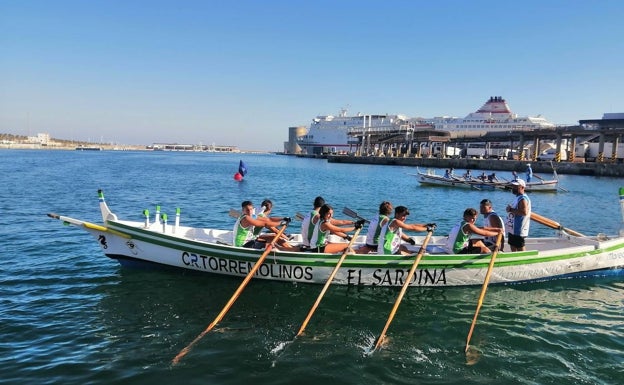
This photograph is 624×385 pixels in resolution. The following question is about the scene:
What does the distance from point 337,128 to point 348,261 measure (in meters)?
126

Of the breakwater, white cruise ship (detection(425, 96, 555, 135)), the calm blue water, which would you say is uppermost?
white cruise ship (detection(425, 96, 555, 135))

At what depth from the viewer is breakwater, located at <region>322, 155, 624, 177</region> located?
55312 mm

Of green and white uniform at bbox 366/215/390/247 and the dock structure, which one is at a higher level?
the dock structure

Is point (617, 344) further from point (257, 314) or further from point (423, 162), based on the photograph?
point (423, 162)

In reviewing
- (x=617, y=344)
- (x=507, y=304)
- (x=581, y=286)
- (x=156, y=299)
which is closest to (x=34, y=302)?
(x=156, y=299)

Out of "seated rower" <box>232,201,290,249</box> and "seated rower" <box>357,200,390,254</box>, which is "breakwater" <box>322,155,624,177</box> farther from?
"seated rower" <box>232,201,290,249</box>

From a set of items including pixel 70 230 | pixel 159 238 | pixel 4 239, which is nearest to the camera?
pixel 159 238

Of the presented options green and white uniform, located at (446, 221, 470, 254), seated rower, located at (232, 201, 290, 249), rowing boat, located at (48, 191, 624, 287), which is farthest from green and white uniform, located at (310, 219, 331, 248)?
green and white uniform, located at (446, 221, 470, 254)

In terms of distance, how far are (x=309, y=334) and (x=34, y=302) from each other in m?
Answer: 5.89

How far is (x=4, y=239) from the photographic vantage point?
541 inches

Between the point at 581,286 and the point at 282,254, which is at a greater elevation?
the point at 282,254

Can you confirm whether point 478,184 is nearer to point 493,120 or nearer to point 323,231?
point 323,231

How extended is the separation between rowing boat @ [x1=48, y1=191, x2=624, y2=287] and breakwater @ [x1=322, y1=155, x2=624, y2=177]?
51873 mm

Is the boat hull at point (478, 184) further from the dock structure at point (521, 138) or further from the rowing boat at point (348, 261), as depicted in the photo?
the dock structure at point (521, 138)
